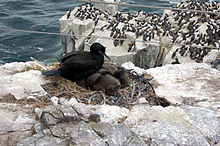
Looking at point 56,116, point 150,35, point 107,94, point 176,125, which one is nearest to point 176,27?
point 150,35

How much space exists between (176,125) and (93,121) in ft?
3.65

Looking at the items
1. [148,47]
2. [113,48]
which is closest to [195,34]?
[148,47]

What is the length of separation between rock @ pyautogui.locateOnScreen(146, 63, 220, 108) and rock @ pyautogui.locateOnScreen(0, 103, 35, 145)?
2.75 meters

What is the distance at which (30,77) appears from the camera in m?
4.61

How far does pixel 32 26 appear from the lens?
2294 cm

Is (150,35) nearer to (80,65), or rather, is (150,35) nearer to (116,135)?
(80,65)

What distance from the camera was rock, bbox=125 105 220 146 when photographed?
111 inches

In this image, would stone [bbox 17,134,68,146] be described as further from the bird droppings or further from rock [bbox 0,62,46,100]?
the bird droppings

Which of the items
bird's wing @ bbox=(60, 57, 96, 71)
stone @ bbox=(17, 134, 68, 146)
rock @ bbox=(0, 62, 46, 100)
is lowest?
rock @ bbox=(0, 62, 46, 100)

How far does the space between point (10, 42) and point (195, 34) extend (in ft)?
50.2

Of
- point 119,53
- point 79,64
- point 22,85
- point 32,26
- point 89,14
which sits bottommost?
point 32,26

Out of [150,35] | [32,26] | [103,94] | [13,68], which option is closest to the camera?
[103,94]

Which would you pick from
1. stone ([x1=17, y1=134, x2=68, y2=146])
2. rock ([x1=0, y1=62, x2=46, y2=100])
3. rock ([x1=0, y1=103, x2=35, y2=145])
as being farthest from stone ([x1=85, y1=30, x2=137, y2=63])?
stone ([x1=17, y1=134, x2=68, y2=146])

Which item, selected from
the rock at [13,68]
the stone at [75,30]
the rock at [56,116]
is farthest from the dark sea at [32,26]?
the rock at [56,116]
